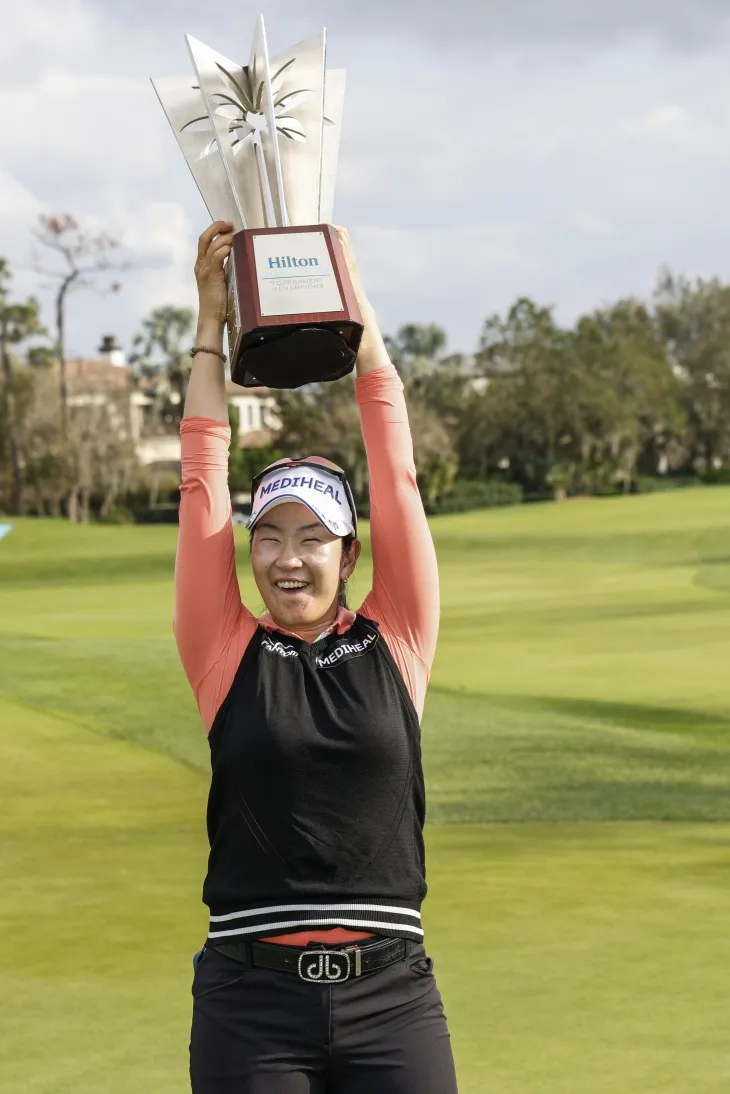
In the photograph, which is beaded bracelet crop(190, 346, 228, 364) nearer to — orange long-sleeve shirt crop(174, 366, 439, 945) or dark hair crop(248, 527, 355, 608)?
orange long-sleeve shirt crop(174, 366, 439, 945)

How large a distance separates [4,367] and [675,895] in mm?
62257

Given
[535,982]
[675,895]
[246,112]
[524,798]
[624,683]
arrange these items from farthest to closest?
[624,683], [524,798], [675,895], [535,982], [246,112]

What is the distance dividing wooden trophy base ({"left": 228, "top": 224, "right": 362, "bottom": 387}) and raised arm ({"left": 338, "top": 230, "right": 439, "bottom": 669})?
0.07 m

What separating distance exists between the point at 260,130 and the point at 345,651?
109 cm

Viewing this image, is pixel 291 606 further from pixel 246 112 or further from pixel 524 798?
pixel 524 798

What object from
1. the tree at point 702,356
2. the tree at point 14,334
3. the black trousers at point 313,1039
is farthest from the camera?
the tree at point 702,356

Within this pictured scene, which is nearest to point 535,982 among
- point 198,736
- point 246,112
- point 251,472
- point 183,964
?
point 183,964

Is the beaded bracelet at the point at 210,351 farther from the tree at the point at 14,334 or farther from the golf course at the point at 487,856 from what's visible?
the tree at the point at 14,334

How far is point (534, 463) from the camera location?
7519cm

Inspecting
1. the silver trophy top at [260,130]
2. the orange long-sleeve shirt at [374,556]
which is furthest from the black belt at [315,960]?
the silver trophy top at [260,130]

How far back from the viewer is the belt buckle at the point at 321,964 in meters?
2.92

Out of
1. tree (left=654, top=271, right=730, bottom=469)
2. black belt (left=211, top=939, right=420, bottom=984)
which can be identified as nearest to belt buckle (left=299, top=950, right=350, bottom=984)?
black belt (left=211, top=939, right=420, bottom=984)

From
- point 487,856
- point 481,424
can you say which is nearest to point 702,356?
point 481,424

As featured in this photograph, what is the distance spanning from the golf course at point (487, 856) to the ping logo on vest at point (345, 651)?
0.79 metres
